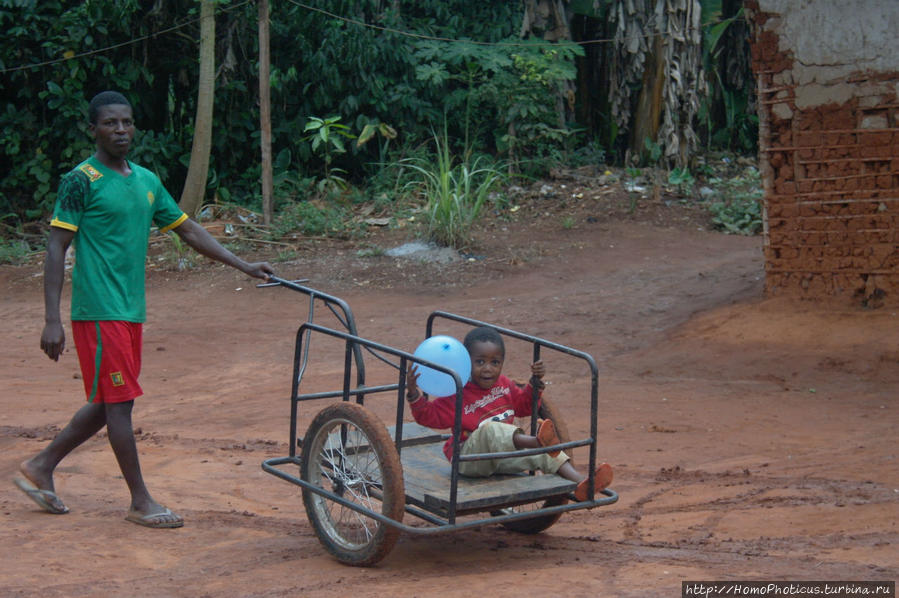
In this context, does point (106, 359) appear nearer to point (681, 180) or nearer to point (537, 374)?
point (537, 374)

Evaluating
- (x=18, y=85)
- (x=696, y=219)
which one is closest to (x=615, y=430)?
(x=696, y=219)

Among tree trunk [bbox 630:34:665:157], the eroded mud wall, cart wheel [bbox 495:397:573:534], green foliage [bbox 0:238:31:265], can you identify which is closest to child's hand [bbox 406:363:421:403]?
cart wheel [bbox 495:397:573:534]

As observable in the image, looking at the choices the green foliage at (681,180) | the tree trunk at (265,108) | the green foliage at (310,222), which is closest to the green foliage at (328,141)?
the green foliage at (310,222)

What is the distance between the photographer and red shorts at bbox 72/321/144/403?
4348 millimetres

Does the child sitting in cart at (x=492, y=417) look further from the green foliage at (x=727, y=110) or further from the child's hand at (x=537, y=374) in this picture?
the green foliage at (x=727, y=110)

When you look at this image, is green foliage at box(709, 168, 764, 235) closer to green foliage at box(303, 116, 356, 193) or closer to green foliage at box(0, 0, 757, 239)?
green foliage at box(0, 0, 757, 239)

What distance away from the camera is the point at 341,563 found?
4.02 meters

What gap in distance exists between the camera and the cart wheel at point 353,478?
3.81m

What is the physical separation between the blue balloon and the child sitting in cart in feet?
0.20

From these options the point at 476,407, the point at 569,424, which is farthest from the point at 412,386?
the point at 569,424

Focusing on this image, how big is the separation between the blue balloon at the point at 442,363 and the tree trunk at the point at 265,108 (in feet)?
32.9

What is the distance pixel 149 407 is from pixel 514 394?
411 cm

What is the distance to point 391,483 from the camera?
12.4 feet

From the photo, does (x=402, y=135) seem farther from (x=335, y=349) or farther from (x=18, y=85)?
(x=335, y=349)
